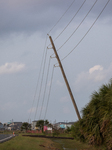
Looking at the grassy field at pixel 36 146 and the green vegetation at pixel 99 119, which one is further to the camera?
the grassy field at pixel 36 146

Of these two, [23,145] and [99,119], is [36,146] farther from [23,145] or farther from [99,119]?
[99,119]

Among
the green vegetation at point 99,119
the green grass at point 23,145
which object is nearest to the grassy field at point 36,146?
the green grass at point 23,145

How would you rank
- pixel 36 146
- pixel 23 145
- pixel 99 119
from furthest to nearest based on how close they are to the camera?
pixel 36 146 → pixel 23 145 → pixel 99 119

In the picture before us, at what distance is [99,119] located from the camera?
18625 millimetres

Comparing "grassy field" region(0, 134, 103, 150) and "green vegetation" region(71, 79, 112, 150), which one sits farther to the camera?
"grassy field" region(0, 134, 103, 150)

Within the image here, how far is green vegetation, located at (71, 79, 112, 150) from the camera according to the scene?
17.0 m

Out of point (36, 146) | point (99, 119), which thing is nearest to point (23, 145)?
point (36, 146)

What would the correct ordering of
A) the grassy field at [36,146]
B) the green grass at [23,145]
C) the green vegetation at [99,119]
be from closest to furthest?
the green vegetation at [99,119] < the green grass at [23,145] < the grassy field at [36,146]

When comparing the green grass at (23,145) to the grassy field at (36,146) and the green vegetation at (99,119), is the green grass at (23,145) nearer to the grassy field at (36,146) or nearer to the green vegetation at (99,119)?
the grassy field at (36,146)

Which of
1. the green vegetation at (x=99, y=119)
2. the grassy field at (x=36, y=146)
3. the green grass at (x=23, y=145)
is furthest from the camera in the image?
the grassy field at (x=36, y=146)

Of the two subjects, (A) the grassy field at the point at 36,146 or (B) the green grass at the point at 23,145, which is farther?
(A) the grassy field at the point at 36,146

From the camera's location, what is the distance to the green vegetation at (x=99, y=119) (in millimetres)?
17031

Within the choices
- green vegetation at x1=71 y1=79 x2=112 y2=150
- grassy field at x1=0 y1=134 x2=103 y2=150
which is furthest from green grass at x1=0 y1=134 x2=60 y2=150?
green vegetation at x1=71 y1=79 x2=112 y2=150

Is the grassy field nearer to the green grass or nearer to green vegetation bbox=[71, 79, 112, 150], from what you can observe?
the green grass
